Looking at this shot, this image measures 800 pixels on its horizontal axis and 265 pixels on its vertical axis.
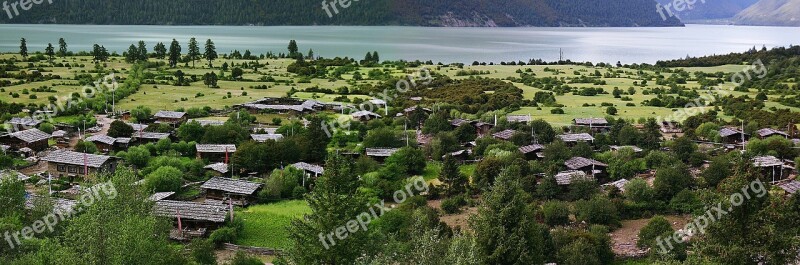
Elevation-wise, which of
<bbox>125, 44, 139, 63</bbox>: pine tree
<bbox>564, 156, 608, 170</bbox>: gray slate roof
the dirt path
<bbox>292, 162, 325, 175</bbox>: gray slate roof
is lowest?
the dirt path

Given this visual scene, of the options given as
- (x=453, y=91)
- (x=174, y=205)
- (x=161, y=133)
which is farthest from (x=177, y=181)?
(x=453, y=91)

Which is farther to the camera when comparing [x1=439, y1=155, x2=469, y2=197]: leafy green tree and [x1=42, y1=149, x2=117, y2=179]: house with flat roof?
[x1=42, y1=149, x2=117, y2=179]: house with flat roof

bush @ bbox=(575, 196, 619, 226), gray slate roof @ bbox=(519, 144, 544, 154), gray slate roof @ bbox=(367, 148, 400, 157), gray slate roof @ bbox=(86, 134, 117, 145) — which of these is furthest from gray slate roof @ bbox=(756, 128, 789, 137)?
gray slate roof @ bbox=(86, 134, 117, 145)

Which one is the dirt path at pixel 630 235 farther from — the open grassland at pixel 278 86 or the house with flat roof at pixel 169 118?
the house with flat roof at pixel 169 118

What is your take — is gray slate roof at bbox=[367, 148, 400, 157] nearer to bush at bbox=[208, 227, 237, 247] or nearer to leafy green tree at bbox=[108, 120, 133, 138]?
bush at bbox=[208, 227, 237, 247]

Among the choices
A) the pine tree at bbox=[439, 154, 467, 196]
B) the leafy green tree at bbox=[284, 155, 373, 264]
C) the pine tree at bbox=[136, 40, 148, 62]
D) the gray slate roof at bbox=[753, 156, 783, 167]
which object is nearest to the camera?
the leafy green tree at bbox=[284, 155, 373, 264]

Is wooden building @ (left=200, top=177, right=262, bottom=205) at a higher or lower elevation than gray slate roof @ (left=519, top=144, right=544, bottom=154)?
lower
